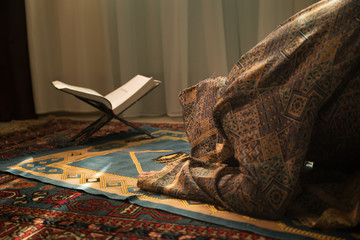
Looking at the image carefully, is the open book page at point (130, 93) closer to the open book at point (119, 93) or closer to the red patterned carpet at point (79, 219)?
the open book at point (119, 93)

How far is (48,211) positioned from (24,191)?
30 centimetres

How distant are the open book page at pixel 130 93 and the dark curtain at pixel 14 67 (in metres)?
1.42

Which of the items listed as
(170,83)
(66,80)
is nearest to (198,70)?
(170,83)

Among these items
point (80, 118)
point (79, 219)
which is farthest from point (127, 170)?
point (80, 118)

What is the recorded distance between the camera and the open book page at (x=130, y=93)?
2402 mm

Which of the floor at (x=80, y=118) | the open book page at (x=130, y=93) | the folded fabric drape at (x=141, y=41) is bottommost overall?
the floor at (x=80, y=118)

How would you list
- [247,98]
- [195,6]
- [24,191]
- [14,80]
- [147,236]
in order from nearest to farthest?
[147,236]
[247,98]
[24,191]
[195,6]
[14,80]

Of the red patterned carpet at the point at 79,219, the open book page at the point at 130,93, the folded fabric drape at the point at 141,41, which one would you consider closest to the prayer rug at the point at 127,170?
the red patterned carpet at the point at 79,219

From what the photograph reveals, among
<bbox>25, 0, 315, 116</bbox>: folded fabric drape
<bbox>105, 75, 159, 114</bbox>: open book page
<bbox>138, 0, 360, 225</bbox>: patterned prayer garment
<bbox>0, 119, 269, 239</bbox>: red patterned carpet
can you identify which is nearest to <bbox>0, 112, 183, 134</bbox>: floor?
<bbox>25, 0, 315, 116</bbox>: folded fabric drape

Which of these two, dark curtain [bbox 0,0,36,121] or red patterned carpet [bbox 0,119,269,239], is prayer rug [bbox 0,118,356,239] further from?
dark curtain [bbox 0,0,36,121]

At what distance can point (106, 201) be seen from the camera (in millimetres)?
1402

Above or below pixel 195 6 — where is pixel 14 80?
below

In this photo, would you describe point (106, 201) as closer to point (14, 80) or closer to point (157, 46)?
point (157, 46)

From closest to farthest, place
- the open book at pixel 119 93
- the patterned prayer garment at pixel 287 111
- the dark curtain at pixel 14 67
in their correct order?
the patterned prayer garment at pixel 287 111 < the open book at pixel 119 93 < the dark curtain at pixel 14 67
